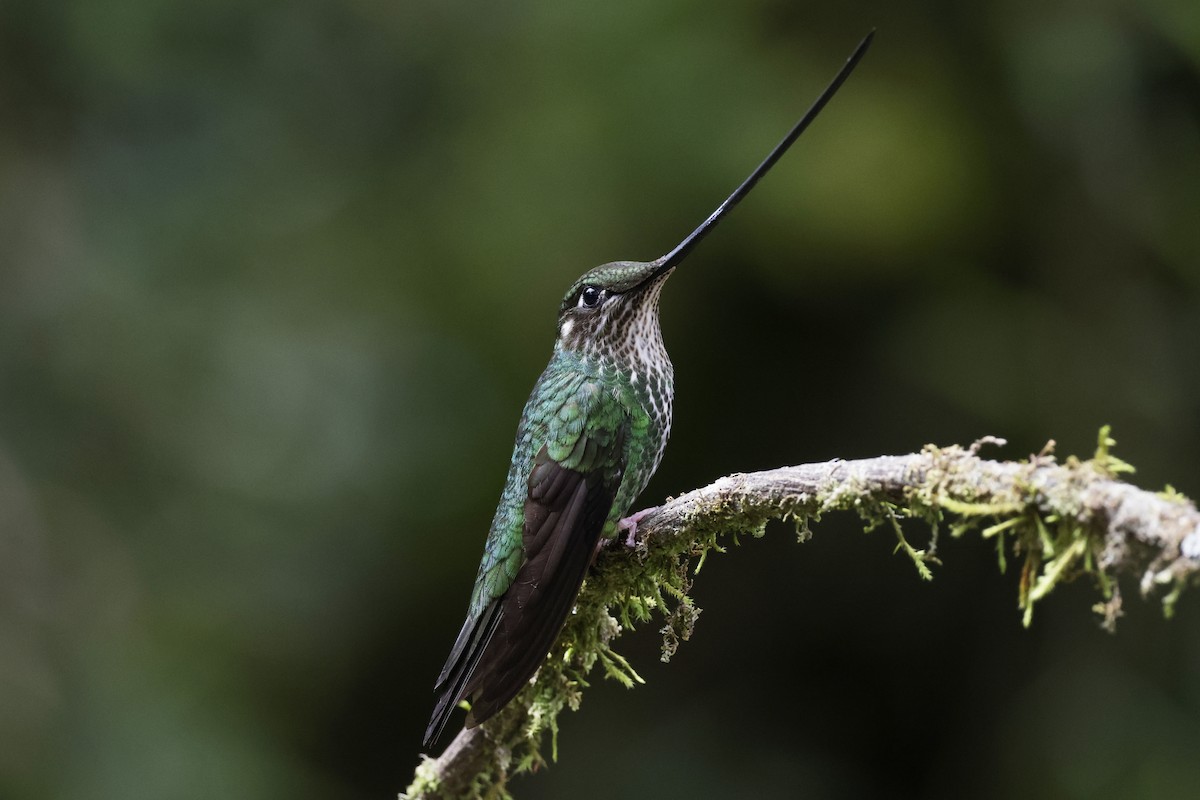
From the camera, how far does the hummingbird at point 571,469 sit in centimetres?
253

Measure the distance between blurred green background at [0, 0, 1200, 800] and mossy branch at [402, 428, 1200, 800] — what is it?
1.98 meters

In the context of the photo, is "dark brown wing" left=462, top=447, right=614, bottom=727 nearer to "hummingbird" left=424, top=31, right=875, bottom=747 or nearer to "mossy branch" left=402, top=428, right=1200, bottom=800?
"hummingbird" left=424, top=31, right=875, bottom=747

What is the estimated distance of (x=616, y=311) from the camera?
3.35 metres

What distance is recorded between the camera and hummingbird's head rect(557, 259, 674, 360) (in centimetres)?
330

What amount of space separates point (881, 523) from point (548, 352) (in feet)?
9.28

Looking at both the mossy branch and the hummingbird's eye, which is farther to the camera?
the hummingbird's eye

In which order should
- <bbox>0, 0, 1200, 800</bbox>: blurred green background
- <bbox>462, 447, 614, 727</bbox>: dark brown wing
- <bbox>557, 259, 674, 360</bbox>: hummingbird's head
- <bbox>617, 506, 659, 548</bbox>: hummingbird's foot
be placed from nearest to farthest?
<bbox>462, 447, 614, 727</bbox>: dark brown wing
<bbox>617, 506, 659, 548</bbox>: hummingbird's foot
<bbox>557, 259, 674, 360</bbox>: hummingbird's head
<bbox>0, 0, 1200, 800</bbox>: blurred green background

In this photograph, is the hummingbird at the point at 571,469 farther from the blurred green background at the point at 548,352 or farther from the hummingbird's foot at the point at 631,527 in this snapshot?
the blurred green background at the point at 548,352

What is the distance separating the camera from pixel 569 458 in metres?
2.86

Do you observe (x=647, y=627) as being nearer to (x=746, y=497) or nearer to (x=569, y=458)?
(x=569, y=458)

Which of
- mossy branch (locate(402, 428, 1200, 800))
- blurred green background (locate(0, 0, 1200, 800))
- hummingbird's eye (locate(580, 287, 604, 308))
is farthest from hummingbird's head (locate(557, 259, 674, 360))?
blurred green background (locate(0, 0, 1200, 800))

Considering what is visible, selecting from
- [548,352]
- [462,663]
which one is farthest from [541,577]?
[548,352]

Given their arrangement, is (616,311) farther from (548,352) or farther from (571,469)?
(548,352)

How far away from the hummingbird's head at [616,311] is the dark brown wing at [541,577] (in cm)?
54
